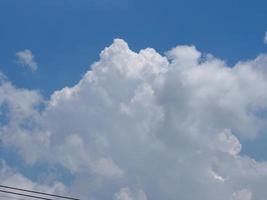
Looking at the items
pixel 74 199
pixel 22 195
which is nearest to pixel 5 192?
pixel 22 195

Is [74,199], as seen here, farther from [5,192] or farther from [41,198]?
[5,192]

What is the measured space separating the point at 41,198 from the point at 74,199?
3215mm

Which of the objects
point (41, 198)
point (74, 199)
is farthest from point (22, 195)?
point (74, 199)

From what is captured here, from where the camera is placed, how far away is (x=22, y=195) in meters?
47.8

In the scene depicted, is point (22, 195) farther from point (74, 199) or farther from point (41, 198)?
point (74, 199)

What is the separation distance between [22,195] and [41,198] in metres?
1.88

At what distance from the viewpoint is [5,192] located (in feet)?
159

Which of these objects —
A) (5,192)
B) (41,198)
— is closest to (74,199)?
(41,198)

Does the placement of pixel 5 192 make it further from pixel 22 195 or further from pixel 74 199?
pixel 74 199

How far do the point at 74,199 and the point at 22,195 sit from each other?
5.04 metres

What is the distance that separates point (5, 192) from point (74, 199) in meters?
6.76

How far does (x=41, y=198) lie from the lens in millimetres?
48406
